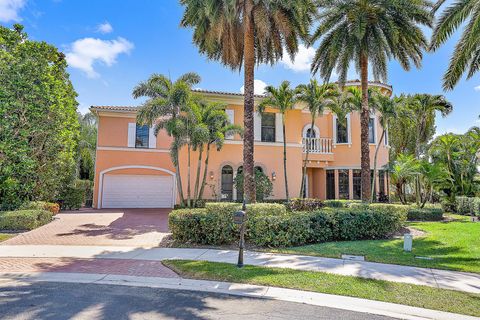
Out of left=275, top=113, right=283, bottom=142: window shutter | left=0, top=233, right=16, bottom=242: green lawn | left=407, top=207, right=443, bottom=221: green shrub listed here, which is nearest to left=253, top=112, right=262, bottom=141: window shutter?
left=275, top=113, right=283, bottom=142: window shutter

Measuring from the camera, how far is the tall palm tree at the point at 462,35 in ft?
33.6

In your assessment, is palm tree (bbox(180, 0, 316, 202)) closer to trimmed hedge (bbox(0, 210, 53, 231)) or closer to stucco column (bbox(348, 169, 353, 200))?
trimmed hedge (bbox(0, 210, 53, 231))

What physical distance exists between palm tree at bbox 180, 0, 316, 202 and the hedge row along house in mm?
5786

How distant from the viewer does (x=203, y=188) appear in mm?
19250

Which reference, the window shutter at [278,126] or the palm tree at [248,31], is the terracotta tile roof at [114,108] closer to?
the palm tree at [248,31]

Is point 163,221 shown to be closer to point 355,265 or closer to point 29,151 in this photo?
point 29,151

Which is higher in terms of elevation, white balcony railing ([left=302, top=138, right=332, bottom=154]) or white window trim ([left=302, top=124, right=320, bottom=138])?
white window trim ([left=302, top=124, right=320, bottom=138])

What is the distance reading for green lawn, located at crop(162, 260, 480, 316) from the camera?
5.43 meters

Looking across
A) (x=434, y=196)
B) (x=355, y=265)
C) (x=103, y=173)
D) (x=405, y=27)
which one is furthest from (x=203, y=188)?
(x=434, y=196)

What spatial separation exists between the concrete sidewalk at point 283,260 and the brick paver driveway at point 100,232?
2.54 ft

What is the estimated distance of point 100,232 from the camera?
41.4ft

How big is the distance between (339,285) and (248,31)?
35.9 feet

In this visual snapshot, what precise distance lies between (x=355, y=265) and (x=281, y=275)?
2292 mm

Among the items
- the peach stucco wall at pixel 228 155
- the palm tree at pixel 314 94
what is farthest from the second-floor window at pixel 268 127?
the palm tree at pixel 314 94
